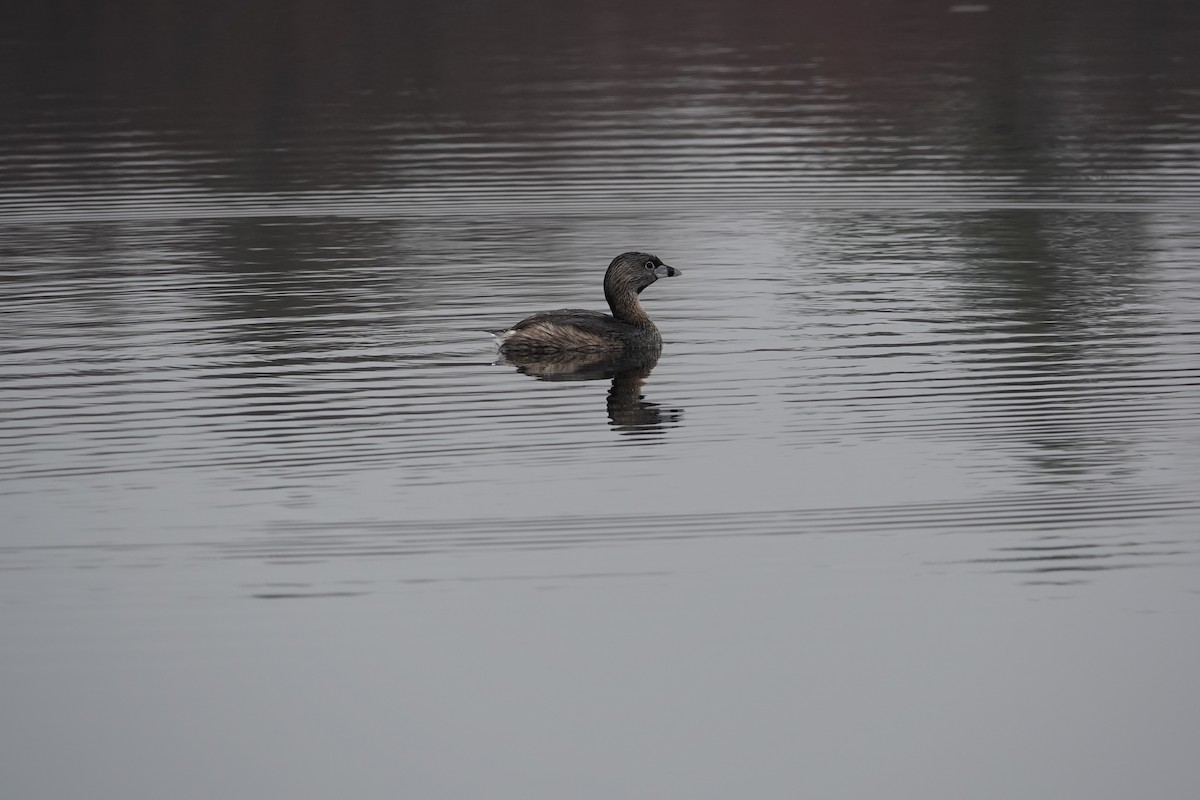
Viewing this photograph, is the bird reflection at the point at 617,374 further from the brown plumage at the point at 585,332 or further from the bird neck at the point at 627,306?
the bird neck at the point at 627,306

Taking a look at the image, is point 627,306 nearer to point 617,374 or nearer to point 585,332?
point 585,332

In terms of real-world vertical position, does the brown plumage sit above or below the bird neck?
below

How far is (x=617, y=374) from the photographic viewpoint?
53.5 ft

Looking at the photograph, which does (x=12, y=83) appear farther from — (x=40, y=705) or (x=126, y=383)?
(x=40, y=705)

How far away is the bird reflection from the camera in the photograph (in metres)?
14.3

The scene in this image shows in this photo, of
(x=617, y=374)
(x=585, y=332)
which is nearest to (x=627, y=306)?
(x=585, y=332)

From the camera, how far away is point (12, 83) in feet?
143

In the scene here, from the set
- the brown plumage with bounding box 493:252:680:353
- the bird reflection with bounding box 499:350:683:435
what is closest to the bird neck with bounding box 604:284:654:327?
the brown plumage with bounding box 493:252:680:353

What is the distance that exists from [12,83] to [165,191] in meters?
16.7

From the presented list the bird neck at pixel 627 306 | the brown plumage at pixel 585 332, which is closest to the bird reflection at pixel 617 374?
the brown plumage at pixel 585 332

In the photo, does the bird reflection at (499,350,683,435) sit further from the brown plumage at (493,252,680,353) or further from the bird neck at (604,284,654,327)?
the bird neck at (604,284,654,327)

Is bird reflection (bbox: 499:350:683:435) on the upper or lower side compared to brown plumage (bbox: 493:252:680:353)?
lower

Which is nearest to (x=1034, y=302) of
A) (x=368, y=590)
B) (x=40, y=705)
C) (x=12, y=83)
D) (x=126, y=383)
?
(x=126, y=383)

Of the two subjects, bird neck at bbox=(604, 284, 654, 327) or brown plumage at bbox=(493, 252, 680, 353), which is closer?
brown plumage at bbox=(493, 252, 680, 353)
